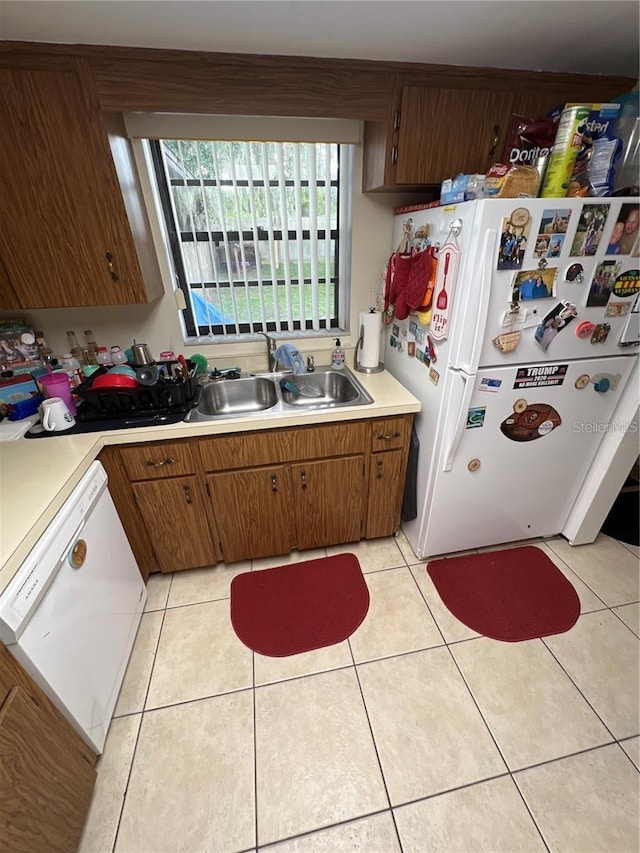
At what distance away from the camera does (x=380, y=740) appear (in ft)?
3.94

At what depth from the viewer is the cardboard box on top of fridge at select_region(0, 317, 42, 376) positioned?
1456 mm

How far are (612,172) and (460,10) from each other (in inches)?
27.6

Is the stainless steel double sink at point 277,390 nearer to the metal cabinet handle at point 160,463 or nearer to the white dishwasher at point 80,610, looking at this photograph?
the metal cabinet handle at point 160,463

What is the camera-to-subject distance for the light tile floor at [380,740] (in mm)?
1025

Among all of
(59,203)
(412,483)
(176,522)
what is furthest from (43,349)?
(412,483)

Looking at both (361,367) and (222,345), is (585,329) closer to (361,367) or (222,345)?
(361,367)

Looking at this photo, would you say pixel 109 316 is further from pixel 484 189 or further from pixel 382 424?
pixel 484 189

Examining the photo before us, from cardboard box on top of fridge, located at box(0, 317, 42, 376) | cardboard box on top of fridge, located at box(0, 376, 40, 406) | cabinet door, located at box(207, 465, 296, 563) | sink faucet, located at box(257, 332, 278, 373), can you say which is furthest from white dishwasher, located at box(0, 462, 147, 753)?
sink faucet, located at box(257, 332, 278, 373)

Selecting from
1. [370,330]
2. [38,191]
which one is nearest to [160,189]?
[38,191]

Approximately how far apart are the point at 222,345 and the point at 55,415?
87 centimetres

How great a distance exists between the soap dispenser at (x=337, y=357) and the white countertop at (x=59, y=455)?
24cm

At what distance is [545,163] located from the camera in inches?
46.6

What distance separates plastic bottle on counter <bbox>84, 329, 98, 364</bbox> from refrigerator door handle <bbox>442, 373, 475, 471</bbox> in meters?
1.73

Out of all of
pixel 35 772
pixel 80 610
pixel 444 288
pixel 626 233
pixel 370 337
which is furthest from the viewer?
pixel 370 337
